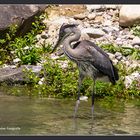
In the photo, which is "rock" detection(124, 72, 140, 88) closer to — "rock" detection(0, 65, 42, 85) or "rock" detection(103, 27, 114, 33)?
"rock" detection(0, 65, 42, 85)

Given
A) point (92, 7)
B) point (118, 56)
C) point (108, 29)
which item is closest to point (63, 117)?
point (118, 56)

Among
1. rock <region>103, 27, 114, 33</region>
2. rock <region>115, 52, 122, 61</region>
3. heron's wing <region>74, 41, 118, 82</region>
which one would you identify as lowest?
heron's wing <region>74, 41, 118, 82</region>

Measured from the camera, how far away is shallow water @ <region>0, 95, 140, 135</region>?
8539 millimetres

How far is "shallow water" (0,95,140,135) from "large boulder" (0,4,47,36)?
2.57 m

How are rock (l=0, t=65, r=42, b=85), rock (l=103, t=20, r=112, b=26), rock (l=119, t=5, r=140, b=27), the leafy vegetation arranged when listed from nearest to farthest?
rock (l=0, t=65, r=42, b=85)
the leafy vegetation
rock (l=119, t=5, r=140, b=27)
rock (l=103, t=20, r=112, b=26)

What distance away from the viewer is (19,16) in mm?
12977

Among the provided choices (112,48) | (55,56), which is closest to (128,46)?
(112,48)

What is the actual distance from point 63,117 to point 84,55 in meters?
0.99

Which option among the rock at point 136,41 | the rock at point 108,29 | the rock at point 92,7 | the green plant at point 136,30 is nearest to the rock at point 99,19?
the rock at point 92,7

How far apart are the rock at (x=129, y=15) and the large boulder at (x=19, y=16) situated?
5.85 ft

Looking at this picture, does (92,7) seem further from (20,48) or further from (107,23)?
(20,48)

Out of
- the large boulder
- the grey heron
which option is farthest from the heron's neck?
the large boulder

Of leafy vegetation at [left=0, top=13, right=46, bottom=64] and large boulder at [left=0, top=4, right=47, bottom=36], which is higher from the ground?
large boulder at [left=0, top=4, right=47, bottom=36]

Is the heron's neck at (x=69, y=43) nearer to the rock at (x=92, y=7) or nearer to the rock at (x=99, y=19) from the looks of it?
the rock at (x=99, y=19)
